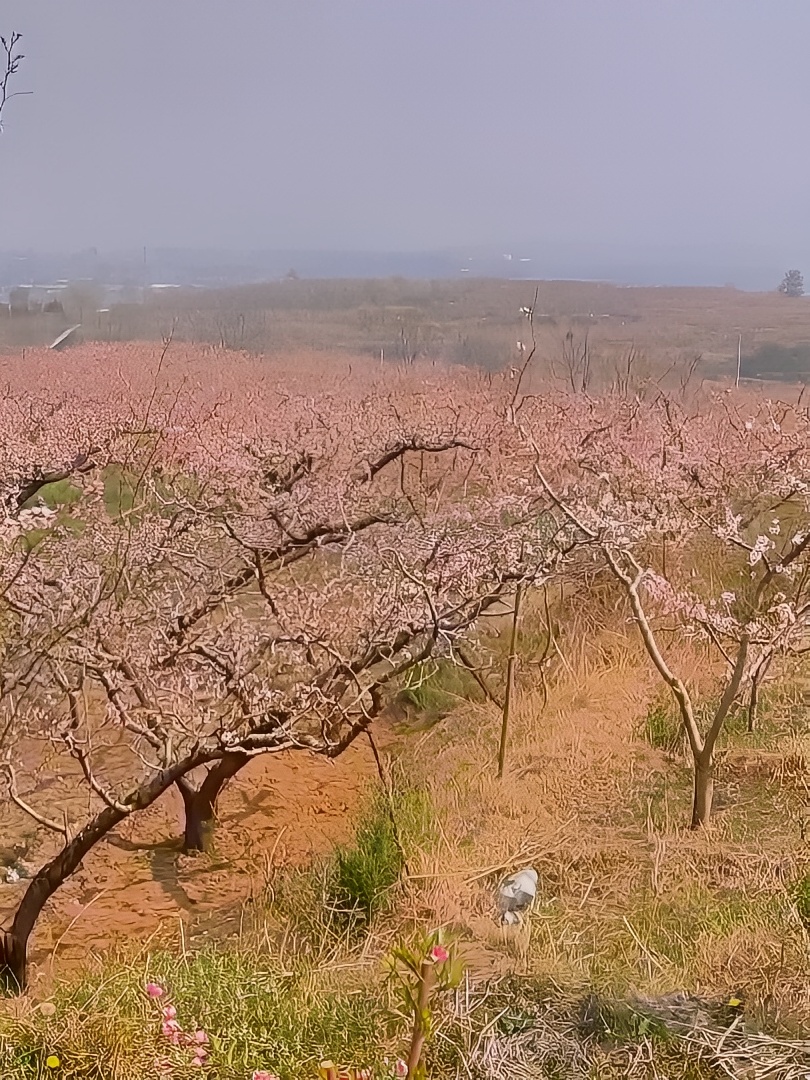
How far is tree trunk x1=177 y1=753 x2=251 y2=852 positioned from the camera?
110 inches

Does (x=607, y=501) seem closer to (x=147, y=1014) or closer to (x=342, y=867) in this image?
(x=342, y=867)

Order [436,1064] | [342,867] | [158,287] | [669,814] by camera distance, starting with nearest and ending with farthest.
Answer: [436,1064]
[342,867]
[669,814]
[158,287]

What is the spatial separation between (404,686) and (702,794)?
1.32 meters

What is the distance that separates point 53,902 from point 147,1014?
1237 mm

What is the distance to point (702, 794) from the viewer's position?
246 centimetres

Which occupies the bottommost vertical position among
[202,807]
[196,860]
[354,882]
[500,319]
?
[196,860]

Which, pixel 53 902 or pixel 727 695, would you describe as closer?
pixel 727 695

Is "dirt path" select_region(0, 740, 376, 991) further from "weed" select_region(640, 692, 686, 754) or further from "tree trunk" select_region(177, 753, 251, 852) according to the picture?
"weed" select_region(640, 692, 686, 754)

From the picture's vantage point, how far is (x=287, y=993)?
65.4 inches

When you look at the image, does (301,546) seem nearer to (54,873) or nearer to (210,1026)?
(54,873)

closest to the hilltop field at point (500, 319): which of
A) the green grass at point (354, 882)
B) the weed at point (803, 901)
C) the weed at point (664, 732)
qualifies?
the weed at point (664, 732)

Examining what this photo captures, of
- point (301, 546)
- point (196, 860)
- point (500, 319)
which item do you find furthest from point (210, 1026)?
point (500, 319)

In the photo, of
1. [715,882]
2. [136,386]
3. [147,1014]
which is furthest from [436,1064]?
[136,386]

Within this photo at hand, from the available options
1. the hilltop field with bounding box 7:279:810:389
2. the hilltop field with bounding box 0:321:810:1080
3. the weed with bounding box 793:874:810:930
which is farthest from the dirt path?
the hilltop field with bounding box 7:279:810:389
